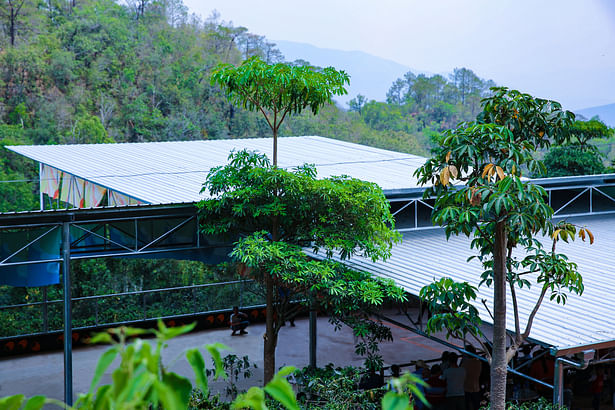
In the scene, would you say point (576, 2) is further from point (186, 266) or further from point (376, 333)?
point (376, 333)

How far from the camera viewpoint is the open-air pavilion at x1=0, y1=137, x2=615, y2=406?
35.3 ft

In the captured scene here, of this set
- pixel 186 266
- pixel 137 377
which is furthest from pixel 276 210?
pixel 186 266

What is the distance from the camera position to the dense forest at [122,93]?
41.8 m

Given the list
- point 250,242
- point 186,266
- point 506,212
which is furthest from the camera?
point 186,266

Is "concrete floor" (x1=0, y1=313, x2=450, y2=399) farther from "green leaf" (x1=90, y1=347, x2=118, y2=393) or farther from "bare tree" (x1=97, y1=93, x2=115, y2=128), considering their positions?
"bare tree" (x1=97, y1=93, x2=115, y2=128)

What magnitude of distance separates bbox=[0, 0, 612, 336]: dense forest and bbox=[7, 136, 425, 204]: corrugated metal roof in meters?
10.5

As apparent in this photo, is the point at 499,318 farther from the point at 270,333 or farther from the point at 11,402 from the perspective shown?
the point at 11,402

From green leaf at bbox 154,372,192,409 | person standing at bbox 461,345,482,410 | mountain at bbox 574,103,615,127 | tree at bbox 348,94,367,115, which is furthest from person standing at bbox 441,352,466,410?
mountain at bbox 574,103,615,127

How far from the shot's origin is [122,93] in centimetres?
5069

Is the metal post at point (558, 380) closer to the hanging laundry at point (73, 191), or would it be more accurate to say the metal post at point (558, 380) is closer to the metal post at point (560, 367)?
the metal post at point (560, 367)

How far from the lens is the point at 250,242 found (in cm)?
1126

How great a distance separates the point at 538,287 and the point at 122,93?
1709 inches

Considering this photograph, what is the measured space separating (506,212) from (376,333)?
546 cm

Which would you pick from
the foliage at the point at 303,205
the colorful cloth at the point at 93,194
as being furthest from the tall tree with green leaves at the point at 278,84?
the colorful cloth at the point at 93,194
